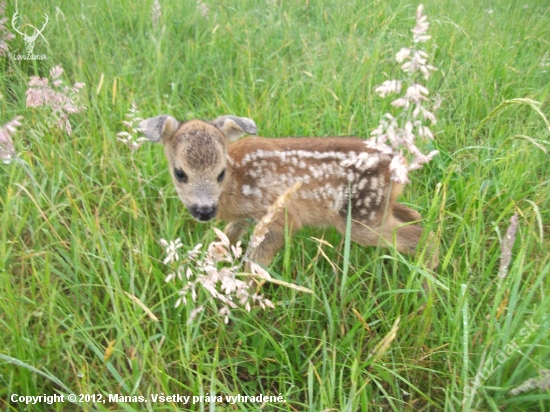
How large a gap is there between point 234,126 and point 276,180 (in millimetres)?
468

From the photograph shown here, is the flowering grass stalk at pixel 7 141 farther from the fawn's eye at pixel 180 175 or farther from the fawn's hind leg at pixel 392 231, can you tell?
the fawn's hind leg at pixel 392 231

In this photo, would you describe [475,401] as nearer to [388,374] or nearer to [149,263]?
[388,374]

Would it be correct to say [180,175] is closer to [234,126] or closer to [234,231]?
[234,126]

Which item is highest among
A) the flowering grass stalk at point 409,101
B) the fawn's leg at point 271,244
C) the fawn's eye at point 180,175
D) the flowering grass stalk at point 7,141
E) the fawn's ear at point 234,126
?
the flowering grass stalk at point 409,101

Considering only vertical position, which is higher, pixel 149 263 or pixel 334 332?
pixel 149 263

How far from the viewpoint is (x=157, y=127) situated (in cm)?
307

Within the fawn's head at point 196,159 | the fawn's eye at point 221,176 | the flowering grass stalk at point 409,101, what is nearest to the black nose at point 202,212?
the fawn's head at point 196,159

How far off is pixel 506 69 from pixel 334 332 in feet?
10.3

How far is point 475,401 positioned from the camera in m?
2.00

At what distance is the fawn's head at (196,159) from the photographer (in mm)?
2979

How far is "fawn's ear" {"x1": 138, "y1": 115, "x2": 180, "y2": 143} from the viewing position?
9.89 feet

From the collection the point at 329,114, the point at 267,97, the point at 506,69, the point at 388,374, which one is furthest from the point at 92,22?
the point at 388,374

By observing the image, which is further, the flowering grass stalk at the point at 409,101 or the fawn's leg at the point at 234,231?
the fawn's leg at the point at 234,231

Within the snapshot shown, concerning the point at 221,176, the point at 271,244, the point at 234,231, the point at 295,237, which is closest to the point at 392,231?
the point at 295,237
